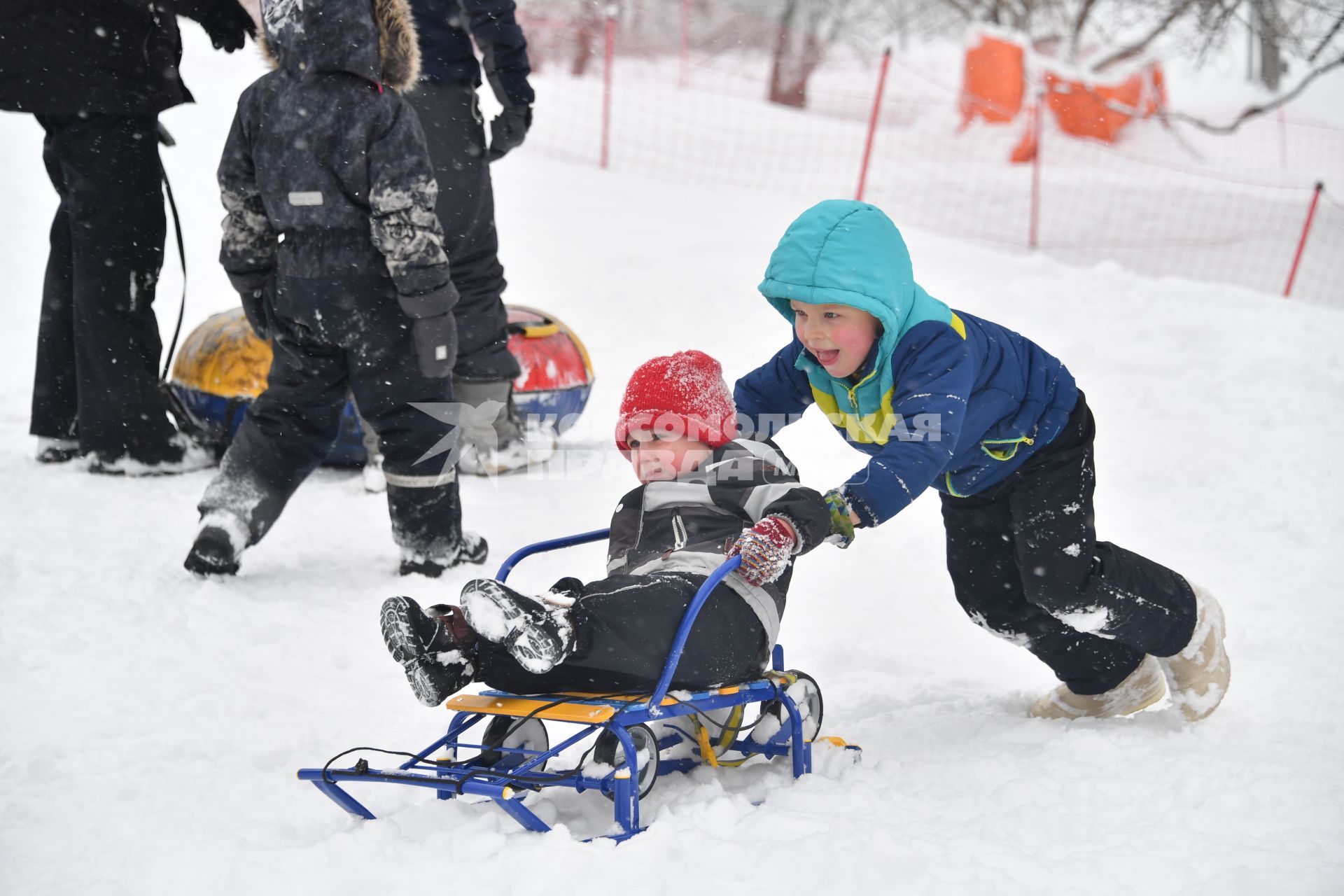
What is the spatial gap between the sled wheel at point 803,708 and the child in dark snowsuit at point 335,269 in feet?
5.31

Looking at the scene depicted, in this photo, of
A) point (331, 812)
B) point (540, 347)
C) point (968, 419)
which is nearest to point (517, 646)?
point (331, 812)

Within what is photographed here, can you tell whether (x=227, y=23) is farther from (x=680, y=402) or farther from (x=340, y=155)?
(x=680, y=402)

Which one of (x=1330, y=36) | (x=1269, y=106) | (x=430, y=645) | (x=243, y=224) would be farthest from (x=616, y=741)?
(x=1269, y=106)

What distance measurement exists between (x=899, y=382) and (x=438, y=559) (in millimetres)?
1921

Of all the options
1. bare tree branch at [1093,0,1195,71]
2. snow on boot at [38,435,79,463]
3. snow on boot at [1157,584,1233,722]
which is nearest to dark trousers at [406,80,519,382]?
snow on boot at [38,435,79,463]

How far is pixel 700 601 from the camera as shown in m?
2.46

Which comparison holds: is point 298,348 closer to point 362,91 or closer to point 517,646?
point 362,91

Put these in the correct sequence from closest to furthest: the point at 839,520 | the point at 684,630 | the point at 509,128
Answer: the point at 684,630 < the point at 839,520 < the point at 509,128

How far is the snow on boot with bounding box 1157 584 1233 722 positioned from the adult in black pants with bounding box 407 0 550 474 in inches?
119

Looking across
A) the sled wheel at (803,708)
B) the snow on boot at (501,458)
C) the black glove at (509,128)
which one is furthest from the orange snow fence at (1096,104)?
the sled wheel at (803,708)

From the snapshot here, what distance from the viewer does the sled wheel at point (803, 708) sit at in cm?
278

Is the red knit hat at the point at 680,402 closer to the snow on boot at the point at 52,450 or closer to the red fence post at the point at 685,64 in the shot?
the snow on boot at the point at 52,450

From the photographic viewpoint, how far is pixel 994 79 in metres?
16.4

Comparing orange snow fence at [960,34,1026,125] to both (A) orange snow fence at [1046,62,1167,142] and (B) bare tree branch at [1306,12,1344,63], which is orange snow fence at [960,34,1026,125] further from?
(B) bare tree branch at [1306,12,1344,63]
